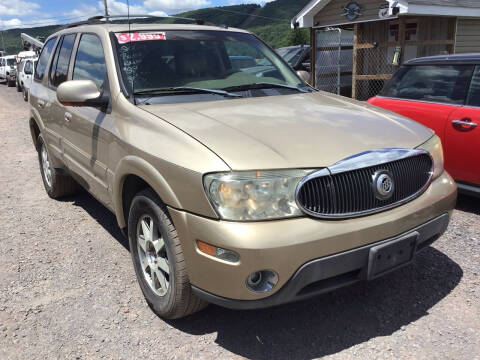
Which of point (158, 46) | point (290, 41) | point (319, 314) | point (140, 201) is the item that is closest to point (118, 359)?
point (140, 201)

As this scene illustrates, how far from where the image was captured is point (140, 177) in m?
2.79

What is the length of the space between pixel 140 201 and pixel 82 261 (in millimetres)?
1350

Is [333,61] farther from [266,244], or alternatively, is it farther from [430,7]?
[266,244]

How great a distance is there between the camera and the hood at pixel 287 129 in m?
2.36

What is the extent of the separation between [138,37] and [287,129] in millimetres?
1638

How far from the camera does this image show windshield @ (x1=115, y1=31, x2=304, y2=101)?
11.0 feet

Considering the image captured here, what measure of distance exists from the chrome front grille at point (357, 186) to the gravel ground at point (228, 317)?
2.71 ft

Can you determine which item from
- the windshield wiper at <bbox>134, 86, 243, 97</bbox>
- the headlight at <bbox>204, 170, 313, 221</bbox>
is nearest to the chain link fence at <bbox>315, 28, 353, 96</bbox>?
the windshield wiper at <bbox>134, 86, 243, 97</bbox>

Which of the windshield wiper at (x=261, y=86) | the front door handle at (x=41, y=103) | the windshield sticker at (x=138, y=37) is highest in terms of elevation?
the windshield sticker at (x=138, y=37)

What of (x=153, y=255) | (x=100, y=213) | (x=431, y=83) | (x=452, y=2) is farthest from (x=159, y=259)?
(x=452, y=2)

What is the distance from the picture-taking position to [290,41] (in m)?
51.1

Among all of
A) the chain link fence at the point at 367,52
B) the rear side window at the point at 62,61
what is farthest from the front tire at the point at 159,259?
the chain link fence at the point at 367,52

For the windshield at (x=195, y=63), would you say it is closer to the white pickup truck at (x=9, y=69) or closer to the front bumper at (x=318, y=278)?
the front bumper at (x=318, y=278)

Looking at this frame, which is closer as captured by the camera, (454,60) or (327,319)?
(327,319)
